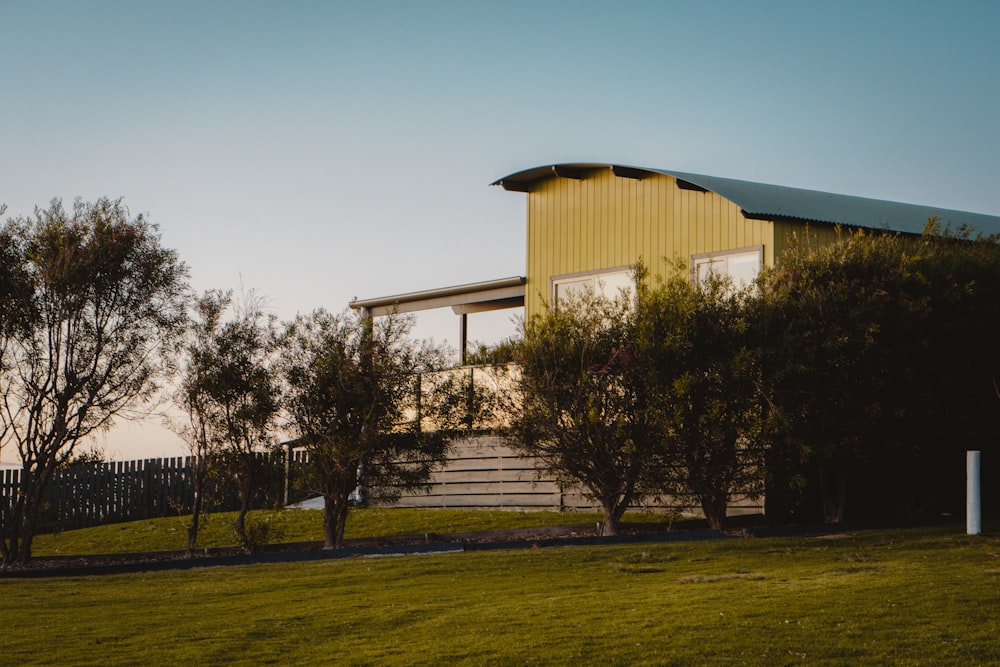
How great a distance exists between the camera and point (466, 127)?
19.7m

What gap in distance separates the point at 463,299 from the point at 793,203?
824 centimetres

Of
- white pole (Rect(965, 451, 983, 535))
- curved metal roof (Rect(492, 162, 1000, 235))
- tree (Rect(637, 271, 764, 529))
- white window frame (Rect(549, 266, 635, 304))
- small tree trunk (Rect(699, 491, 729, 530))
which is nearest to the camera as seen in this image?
white pole (Rect(965, 451, 983, 535))

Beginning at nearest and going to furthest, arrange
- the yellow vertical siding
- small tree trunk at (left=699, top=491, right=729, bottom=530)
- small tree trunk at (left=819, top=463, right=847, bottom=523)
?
small tree trunk at (left=699, top=491, right=729, bottom=530)
small tree trunk at (left=819, top=463, right=847, bottom=523)
the yellow vertical siding

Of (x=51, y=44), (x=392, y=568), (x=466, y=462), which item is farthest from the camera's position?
(x=466, y=462)

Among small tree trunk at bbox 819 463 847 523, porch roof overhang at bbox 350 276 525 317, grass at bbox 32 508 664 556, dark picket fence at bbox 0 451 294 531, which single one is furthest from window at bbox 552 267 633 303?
dark picket fence at bbox 0 451 294 531

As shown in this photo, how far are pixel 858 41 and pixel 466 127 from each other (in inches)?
298

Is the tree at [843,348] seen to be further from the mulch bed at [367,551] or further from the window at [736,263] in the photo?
the window at [736,263]

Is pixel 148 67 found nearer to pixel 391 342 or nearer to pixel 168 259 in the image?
pixel 168 259

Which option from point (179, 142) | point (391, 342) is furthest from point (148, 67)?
point (391, 342)

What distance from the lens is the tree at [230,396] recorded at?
56.6ft

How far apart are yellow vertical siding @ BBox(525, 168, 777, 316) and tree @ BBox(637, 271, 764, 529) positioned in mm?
3706

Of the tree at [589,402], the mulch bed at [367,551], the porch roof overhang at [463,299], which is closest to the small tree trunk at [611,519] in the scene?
the tree at [589,402]

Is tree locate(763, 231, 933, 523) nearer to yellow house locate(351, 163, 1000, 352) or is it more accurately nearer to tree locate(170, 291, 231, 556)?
yellow house locate(351, 163, 1000, 352)

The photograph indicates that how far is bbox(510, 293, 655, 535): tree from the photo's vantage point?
16.5 m
